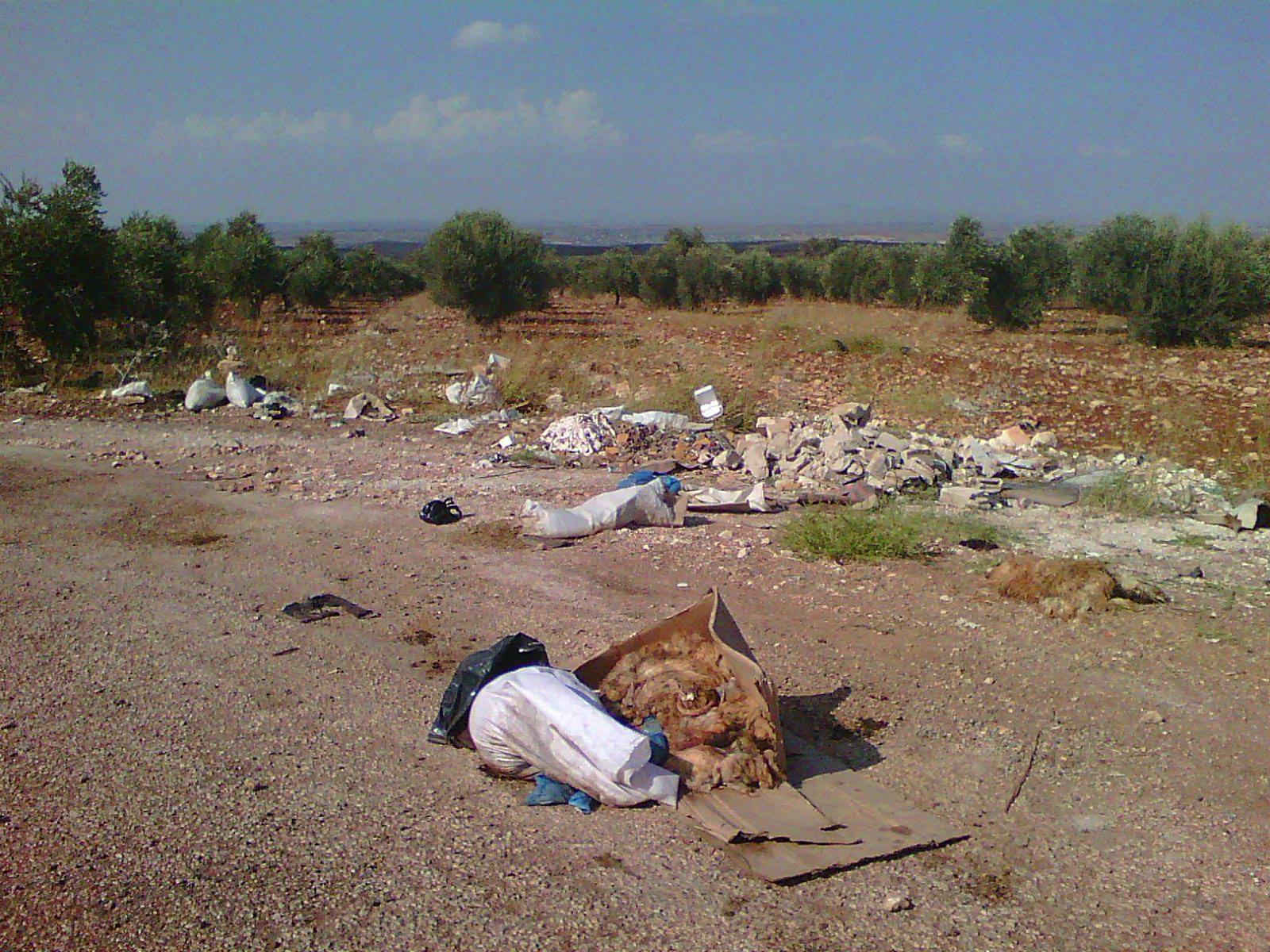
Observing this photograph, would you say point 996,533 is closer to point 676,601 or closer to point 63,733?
point 676,601

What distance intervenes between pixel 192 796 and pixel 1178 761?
3879mm

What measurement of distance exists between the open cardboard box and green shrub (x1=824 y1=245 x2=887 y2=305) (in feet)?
92.8

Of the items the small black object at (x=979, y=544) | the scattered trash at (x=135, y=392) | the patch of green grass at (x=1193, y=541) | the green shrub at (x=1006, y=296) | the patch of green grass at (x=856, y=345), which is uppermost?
the green shrub at (x=1006, y=296)

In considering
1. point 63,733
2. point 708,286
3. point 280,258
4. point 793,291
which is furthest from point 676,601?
point 793,291

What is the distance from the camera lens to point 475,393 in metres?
12.6

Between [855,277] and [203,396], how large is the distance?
80.5 feet

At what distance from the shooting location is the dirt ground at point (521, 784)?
2979mm

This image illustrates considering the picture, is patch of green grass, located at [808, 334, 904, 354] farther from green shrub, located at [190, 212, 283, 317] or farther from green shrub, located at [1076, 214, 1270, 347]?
green shrub, located at [190, 212, 283, 317]

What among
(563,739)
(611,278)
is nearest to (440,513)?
(563,739)

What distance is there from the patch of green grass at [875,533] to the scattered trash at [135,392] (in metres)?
9.09

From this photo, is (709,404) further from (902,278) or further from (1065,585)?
(902,278)

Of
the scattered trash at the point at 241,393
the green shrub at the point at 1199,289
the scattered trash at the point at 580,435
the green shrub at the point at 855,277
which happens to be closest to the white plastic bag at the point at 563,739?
the scattered trash at the point at 580,435

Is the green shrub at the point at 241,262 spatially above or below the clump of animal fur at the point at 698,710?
above

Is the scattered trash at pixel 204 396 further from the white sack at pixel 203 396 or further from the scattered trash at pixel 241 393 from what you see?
the scattered trash at pixel 241 393
